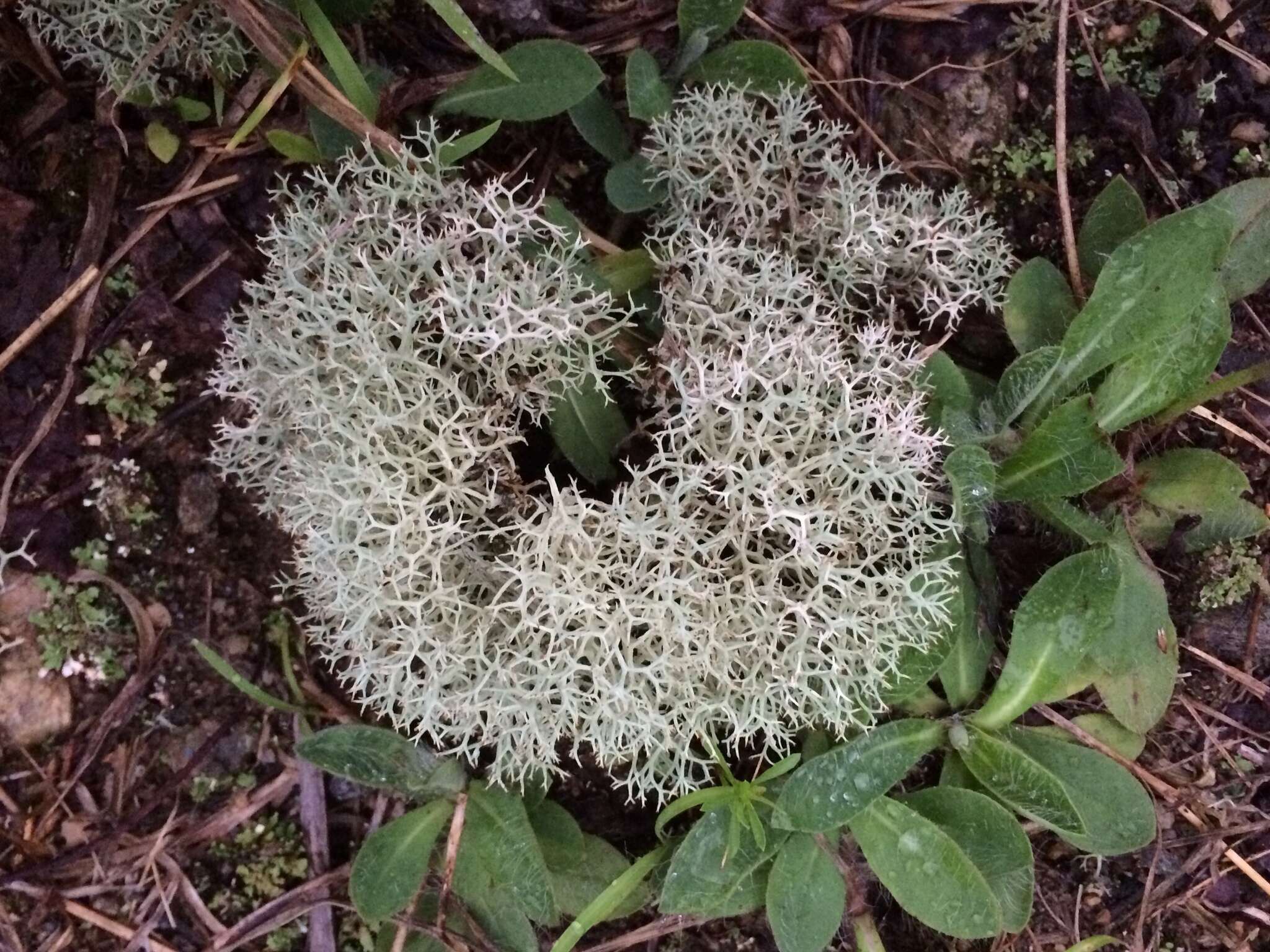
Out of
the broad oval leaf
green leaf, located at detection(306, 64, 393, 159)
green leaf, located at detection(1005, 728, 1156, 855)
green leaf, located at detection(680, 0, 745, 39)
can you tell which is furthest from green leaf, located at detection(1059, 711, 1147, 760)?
green leaf, located at detection(306, 64, 393, 159)

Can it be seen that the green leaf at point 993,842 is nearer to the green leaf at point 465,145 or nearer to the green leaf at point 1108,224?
the green leaf at point 1108,224

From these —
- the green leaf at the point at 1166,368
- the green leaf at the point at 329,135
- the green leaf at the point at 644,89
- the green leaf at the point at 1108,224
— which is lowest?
the green leaf at the point at 1166,368

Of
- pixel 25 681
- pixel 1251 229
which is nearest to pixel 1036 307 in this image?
pixel 1251 229

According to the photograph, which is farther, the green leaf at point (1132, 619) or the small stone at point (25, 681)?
the small stone at point (25, 681)

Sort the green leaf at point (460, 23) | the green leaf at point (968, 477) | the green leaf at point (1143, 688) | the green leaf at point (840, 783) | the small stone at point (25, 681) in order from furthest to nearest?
the small stone at point (25, 681)
the green leaf at point (1143, 688)
the green leaf at point (840, 783)
the green leaf at point (968, 477)
the green leaf at point (460, 23)

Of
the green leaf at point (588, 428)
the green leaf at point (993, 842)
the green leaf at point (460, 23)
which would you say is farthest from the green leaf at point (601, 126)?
the green leaf at point (993, 842)

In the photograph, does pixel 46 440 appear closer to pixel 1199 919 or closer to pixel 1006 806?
pixel 1006 806
